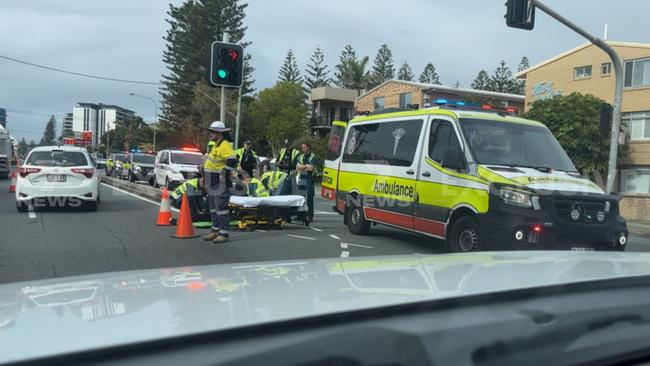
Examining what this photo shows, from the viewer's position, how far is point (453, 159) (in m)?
7.54

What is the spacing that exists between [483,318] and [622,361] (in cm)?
47

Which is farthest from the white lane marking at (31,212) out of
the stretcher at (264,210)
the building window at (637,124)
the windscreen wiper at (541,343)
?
the building window at (637,124)

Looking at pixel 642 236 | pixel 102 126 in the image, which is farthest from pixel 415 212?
pixel 102 126

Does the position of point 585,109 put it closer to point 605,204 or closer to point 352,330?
point 605,204

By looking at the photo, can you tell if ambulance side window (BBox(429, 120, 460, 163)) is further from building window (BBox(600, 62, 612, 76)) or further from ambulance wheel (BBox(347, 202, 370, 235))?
building window (BBox(600, 62, 612, 76))

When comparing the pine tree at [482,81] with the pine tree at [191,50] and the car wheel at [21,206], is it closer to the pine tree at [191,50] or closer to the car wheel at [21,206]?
the pine tree at [191,50]

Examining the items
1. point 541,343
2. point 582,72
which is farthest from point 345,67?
point 541,343

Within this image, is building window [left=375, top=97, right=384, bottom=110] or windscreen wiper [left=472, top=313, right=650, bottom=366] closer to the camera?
windscreen wiper [left=472, top=313, right=650, bottom=366]

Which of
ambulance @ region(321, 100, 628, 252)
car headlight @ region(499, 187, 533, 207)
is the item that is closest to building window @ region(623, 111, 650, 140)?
ambulance @ region(321, 100, 628, 252)

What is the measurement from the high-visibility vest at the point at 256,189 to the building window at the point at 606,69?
26801mm

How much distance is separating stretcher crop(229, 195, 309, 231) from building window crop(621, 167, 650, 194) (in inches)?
957

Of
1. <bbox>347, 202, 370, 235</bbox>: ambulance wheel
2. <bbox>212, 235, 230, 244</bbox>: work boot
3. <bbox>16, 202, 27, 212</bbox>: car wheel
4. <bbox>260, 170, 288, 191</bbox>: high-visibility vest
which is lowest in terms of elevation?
<bbox>16, 202, 27, 212</bbox>: car wheel

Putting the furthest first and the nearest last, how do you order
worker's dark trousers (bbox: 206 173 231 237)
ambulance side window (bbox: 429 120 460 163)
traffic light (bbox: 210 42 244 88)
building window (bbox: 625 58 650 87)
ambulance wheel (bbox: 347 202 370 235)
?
1. building window (bbox: 625 58 650 87)
2. traffic light (bbox: 210 42 244 88)
3. ambulance wheel (bbox: 347 202 370 235)
4. worker's dark trousers (bbox: 206 173 231 237)
5. ambulance side window (bbox: 429 120 460 163)

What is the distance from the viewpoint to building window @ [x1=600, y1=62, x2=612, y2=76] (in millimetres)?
31183
